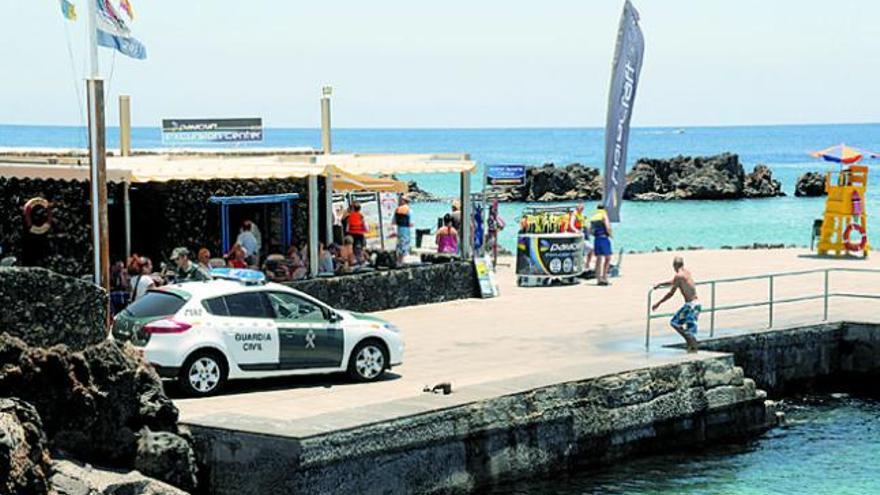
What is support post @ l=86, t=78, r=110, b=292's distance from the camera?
19484 millimetres

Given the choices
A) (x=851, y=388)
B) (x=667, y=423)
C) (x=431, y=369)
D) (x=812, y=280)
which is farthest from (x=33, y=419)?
(x=812, y=280)

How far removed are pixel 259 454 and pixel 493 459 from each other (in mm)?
3264

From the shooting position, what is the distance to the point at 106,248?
66.7ft

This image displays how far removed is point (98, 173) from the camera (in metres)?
20.0

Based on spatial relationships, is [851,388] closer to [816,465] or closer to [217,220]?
[816,465]

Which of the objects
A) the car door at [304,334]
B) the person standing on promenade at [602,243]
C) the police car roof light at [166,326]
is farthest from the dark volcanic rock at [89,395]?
the person standing on promenade at [602,243]

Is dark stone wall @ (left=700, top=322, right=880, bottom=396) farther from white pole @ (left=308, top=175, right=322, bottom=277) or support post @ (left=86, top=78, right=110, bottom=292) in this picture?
support post @ (left=86, top=78, right=110, bottom=292)

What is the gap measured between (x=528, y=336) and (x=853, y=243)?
49.5 feet

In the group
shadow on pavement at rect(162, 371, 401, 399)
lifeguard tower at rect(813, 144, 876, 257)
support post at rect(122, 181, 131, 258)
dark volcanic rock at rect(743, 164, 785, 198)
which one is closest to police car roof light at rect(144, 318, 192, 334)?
shadow on pavement at rect(162, 371, 401, 399)

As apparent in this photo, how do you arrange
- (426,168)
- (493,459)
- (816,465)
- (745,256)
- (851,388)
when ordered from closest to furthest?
(493,459) < (816,465) < (851,388) < (426,168) < (745,256)

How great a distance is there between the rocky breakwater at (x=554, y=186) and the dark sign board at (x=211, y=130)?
216 ft

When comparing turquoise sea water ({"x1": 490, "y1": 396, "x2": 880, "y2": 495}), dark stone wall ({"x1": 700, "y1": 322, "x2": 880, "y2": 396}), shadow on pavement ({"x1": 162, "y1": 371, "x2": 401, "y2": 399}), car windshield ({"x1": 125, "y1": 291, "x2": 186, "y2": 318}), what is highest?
car windshield ({"x1": 125, "y1": 291, "x2": 186, "y2": 318})

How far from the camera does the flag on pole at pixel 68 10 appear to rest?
19875mm

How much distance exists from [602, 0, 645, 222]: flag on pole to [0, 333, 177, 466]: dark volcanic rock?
14.7 metres
